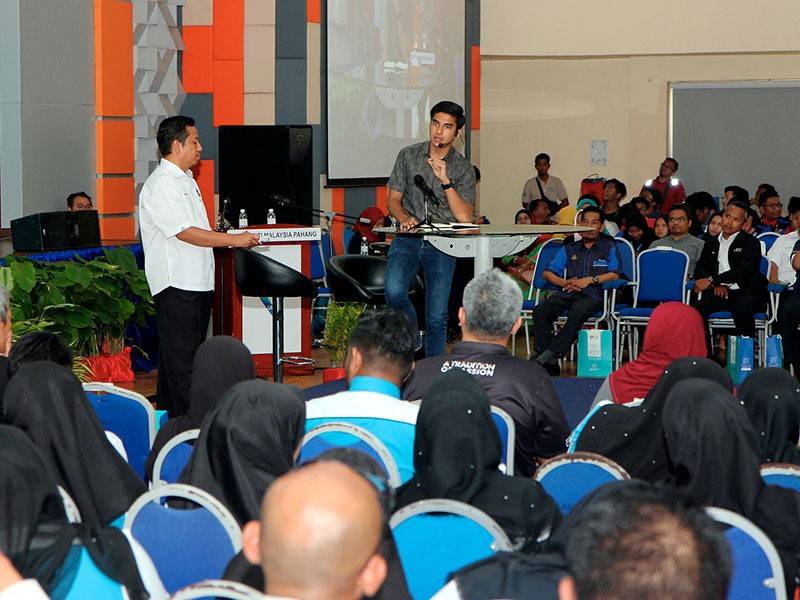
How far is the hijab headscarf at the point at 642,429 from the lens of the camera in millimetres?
3332

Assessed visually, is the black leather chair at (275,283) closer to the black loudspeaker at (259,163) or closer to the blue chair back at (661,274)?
the black loudspeaker at (259,163)

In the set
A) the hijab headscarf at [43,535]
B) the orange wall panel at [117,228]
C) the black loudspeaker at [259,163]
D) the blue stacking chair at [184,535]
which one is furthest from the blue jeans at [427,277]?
the hijab headscarf at [43,535]

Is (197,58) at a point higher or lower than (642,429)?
higher

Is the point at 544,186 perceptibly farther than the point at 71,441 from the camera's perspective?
Yes

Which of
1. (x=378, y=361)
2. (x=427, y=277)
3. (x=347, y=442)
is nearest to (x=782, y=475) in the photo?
(x=347, y=442)

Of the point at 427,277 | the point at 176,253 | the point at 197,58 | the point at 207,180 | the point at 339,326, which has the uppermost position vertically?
the point at 197,58

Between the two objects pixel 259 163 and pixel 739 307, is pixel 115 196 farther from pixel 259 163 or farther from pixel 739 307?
pixel 739 307

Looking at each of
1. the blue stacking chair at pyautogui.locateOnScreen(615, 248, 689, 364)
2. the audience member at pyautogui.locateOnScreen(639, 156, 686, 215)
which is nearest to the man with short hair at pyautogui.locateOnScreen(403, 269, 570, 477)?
the blue stacking chair at pyautogui.locateOnScreen(615, 248, 689, 364)

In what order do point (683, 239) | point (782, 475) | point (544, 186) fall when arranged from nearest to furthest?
point (782, 475)
point (683, 239)
point (544, 186)

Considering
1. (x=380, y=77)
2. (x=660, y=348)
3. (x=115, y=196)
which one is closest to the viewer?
(x=660, y=348)

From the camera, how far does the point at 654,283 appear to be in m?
8.46

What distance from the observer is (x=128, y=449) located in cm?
396

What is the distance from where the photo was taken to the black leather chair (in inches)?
266

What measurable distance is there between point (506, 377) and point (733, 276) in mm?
4933
